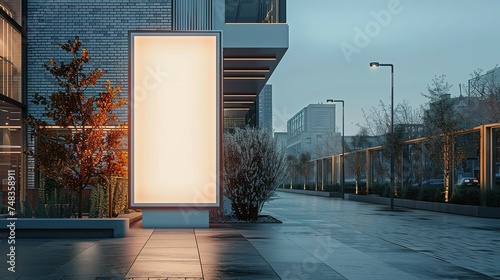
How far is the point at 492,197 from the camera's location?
28.3 meters

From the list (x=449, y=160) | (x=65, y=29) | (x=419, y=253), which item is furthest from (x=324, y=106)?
(x=419, y=253)

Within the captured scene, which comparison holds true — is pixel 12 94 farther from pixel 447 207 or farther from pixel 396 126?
pixel 396 126

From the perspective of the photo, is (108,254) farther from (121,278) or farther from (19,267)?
(121,278)

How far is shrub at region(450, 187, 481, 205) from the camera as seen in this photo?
30031mm

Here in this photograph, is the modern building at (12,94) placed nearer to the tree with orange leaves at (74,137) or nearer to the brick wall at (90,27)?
the brick wall at (90,27)

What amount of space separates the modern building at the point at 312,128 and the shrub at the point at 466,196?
82.7m

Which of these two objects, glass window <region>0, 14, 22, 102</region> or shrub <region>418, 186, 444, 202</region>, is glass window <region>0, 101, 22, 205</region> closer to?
glass window <region>0, 14, 22, 102</region>

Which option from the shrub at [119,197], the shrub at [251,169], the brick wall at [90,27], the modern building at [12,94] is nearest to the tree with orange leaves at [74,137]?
the shrub at [119,197]

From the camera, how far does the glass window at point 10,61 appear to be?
938 inches

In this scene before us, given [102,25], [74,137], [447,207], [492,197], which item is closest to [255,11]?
[102,25]

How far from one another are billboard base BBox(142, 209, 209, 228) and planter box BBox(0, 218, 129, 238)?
310 centimetres

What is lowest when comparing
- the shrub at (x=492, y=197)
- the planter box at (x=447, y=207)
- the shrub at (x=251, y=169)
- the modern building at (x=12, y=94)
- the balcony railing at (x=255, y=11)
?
the planter box at (x=447, y=207)

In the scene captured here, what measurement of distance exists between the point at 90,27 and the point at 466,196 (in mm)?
17679

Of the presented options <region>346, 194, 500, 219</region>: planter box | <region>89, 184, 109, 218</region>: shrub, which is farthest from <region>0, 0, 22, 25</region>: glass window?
<region>346, 194, 500, 219</region>: planter box
